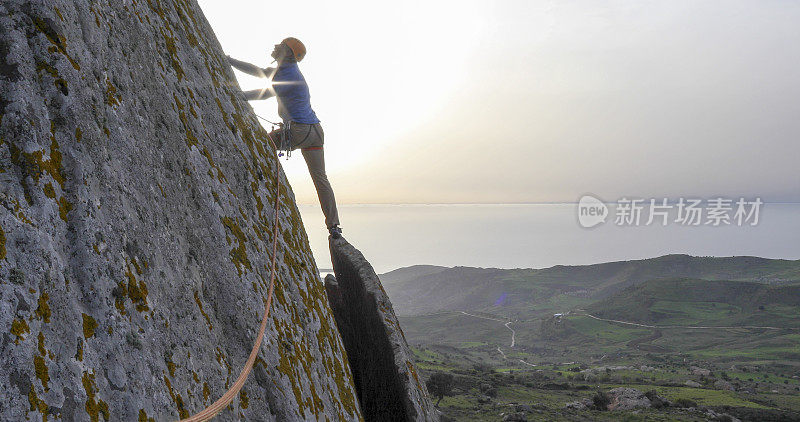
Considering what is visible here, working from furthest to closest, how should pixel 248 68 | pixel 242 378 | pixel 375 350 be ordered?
pixel 248 68 < pixel 375 350 < pixel 242 378

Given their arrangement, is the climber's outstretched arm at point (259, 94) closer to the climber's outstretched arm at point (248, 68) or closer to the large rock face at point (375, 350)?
the climber's outstretched arm at point (248, 68)

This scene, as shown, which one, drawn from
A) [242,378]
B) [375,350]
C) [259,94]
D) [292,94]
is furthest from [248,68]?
[242,378]

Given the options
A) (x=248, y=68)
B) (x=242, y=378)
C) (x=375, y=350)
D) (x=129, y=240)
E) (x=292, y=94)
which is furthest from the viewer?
(x=292, y=94)

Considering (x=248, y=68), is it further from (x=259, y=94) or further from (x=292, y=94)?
(x=292, y=94)

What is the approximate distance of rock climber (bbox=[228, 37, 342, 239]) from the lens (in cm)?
1091

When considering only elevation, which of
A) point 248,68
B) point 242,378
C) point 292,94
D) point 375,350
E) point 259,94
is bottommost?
point 375,350

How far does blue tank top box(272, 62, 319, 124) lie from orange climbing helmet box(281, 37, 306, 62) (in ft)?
0.79

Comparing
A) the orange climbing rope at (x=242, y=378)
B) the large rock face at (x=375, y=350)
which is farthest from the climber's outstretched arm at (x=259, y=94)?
the orange climbing rope at (x=242, y=378)

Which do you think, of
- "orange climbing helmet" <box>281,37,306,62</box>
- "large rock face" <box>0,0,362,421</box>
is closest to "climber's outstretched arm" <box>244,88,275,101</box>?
"orange climbing helmet" <box>281,37,306,62</box>

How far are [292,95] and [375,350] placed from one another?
6.42 meters

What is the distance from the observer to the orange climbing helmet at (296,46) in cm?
1088

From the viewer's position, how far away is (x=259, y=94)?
11.0m

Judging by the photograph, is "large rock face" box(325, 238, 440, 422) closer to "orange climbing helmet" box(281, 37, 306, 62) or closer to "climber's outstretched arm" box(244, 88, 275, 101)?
"climber's outstretched arm" box(244, 88, 275, 101)

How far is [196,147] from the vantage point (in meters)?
5.58
